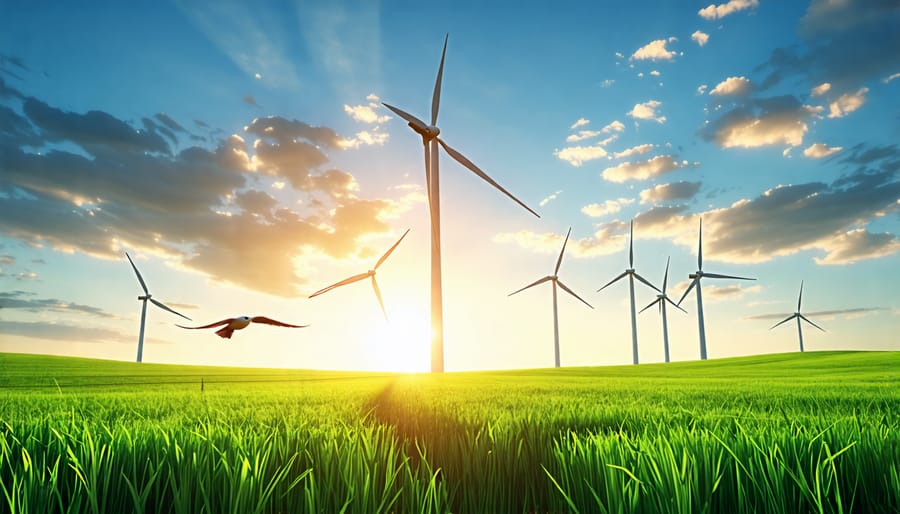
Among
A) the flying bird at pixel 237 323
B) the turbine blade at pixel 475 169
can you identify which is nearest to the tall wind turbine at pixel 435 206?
the turbine blade at pixel 475 169

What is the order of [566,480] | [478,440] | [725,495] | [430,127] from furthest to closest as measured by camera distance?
[430,127], [478,440], [566,480], [725,495]

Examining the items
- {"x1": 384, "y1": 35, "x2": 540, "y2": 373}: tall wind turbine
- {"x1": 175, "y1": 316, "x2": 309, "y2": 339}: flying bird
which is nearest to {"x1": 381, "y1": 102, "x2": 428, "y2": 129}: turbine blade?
{"x1": 384, "y1": 35, "x2": 540, "y2": 373}: tall wind turbine

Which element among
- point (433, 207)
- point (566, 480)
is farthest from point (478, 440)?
point (433, 207)

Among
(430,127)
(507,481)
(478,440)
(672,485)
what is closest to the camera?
(672,485)

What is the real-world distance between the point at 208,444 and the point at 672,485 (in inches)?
139

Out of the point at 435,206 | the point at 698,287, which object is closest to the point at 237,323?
the point at 435,206

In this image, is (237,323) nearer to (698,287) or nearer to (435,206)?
(435,206)

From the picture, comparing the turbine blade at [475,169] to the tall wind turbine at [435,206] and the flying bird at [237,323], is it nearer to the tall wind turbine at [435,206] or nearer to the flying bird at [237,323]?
the tall wind turbine at [435,206]

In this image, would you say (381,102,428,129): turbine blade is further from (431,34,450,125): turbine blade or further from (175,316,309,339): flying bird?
(175,316,309,339): flying bird

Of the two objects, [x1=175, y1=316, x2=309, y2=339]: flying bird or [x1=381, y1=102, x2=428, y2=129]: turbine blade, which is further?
[x1=381, y1=102, x2=428, y2=129]: turbine blade

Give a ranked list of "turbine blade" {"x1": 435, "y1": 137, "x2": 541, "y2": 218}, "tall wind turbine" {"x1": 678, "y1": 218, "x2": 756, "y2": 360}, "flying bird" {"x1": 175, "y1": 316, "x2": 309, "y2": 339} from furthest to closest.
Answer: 1. "tall wind turbine" {"x1": 678, "y1": 218, "x2": 756, "y2": 360}
2. "turbine blade" {"x1": 435, "y1": 137, "x2": 541, "y2": 218}
3. "flying bird" {"x1": 175, "y1": 316, "x2": 309, "y2": 339}

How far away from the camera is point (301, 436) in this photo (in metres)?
5.20

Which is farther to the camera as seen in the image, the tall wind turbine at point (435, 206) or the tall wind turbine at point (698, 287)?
the tall wind turbine at point (698, 287)

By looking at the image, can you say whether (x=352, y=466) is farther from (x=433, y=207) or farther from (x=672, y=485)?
(x=433, y=207)
